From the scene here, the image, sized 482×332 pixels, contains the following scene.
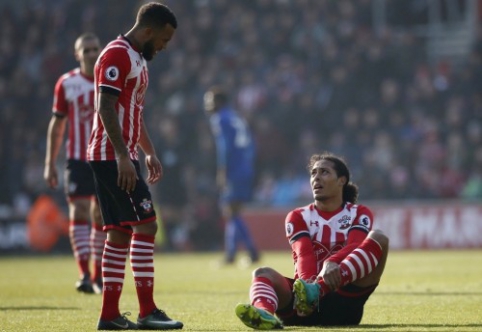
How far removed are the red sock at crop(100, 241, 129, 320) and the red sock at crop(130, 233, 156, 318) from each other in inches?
4.1

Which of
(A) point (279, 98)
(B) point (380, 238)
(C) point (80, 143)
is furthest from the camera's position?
(A) point (279, 98)

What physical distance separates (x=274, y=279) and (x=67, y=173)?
16.1 ft

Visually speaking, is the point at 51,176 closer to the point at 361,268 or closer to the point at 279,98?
the point at 361,268

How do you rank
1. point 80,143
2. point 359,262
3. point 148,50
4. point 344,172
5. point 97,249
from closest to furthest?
point 359,262
point 148,50
point 344,172
point 97,249
point 80,143

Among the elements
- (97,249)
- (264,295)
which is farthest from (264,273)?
(97,249)

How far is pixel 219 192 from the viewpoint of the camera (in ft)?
75.9

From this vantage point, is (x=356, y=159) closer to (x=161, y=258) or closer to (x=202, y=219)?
(x=202, y=219)

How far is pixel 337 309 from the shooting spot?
7188 millimetres

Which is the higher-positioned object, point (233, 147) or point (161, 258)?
point (233, 147)

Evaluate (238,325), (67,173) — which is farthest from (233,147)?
(238,325)

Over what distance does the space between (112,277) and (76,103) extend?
4.04m

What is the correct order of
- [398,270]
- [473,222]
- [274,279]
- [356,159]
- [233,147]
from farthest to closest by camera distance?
1. [356,159]
2. [473,222]
3. [233,147]
4. [398,270]
5. [274,279]

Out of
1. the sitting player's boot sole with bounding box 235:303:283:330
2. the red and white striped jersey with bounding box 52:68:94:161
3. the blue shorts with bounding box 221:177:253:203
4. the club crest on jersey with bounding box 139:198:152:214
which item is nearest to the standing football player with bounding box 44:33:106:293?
the red and white striped jersey with bounding box 52:68:94:161

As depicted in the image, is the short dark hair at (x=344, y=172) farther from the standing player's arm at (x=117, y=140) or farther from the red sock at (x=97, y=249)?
the red sock at (x=97, y=249)
